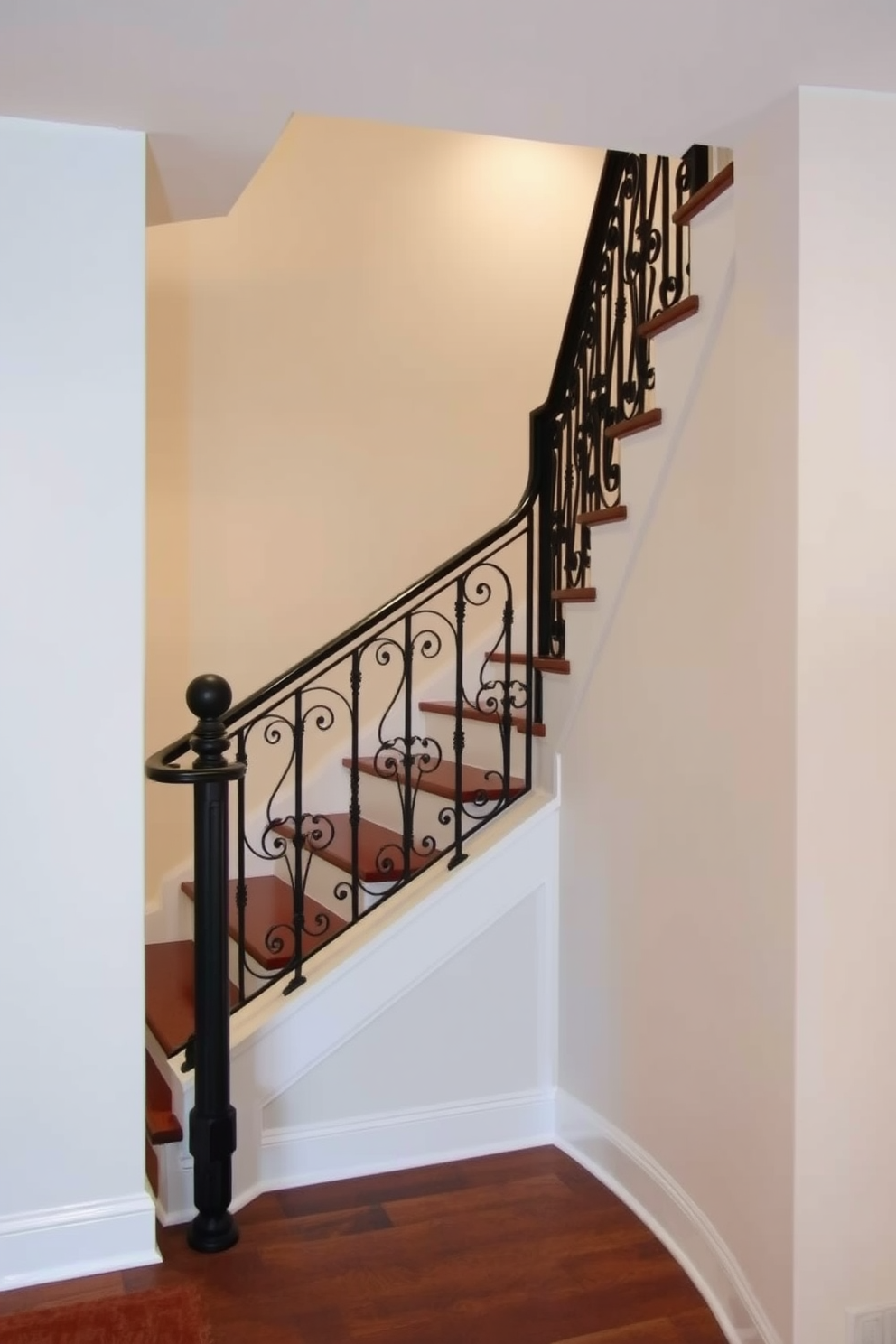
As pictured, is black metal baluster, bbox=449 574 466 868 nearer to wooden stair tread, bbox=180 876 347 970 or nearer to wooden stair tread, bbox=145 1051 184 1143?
wooden stair tread, bbox=180 876 347 970

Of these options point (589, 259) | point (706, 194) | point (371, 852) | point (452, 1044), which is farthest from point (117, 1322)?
point (589, 259)

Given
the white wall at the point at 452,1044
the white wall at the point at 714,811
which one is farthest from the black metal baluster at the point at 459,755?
the white wall at the point at 714,811

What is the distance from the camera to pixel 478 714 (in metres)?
3.94

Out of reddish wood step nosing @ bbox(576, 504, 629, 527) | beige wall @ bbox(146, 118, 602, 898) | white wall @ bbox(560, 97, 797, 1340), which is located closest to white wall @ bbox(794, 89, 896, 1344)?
white wall @ bbox(560, 97, 797, 1340)

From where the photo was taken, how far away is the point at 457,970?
3.28 meters

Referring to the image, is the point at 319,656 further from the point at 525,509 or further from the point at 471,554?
the point at 525,509

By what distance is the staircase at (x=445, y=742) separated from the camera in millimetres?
2959

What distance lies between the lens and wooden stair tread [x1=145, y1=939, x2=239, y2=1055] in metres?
3.16

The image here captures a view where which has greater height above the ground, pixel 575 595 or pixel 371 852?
pixel 575 595

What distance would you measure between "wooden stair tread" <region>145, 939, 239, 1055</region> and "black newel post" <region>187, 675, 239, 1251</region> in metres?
0.29

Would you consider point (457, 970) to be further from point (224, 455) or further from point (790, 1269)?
point (224, 455)

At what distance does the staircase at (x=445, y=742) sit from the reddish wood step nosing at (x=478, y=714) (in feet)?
0.03

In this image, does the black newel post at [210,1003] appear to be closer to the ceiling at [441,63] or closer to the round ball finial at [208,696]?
the round ball finial at [208,696]

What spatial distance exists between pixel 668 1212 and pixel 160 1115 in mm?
1289
